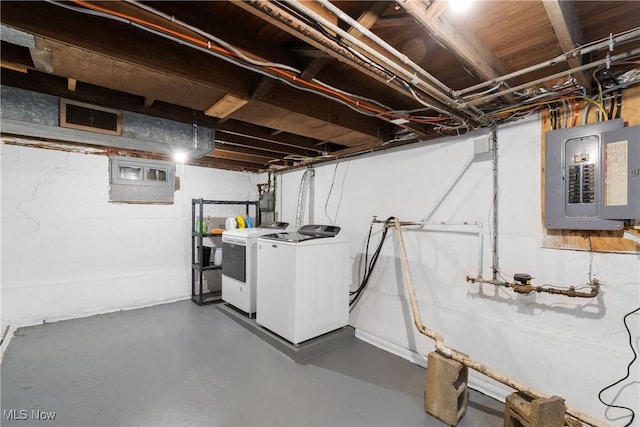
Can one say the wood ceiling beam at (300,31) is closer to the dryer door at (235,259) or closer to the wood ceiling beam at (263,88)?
the wood ceiling beam at (263,88)

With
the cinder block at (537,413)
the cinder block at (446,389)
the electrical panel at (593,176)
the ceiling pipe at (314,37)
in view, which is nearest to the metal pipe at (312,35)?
the ceiling pipe at (314,37)

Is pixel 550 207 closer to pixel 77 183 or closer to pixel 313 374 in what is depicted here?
pixel 313 374

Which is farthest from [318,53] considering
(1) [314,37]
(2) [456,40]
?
(2) [456,40]

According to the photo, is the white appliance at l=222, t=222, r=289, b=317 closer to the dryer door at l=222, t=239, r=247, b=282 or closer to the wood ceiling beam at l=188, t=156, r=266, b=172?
the dryer door at l=222, t=239, r=247, b=282

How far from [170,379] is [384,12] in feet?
9.38

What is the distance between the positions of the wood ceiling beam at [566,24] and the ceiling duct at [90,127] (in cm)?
235

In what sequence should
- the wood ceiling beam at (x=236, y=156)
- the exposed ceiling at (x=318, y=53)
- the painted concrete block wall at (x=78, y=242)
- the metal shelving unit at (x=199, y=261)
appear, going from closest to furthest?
1. the exposed ceiling at (x=318, y=53)
2. the painted concrete block wall at (x=78, y=242)
3. the wood ceiling beam at (x=236, y=156)
4. the metal shelving unit at (x=199, y=261)

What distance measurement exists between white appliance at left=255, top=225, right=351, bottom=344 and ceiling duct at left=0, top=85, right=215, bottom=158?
122 centimetres

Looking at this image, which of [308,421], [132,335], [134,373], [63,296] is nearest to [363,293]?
[308,421]

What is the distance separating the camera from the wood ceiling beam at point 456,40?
1.07m

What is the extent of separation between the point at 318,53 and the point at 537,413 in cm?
217

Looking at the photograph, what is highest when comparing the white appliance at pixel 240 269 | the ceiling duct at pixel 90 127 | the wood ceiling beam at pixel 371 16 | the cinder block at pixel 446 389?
the wood ceiling beam at pixel 371 16

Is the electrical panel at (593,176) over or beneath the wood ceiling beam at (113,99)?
beneath

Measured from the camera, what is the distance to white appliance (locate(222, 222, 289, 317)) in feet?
10.9
